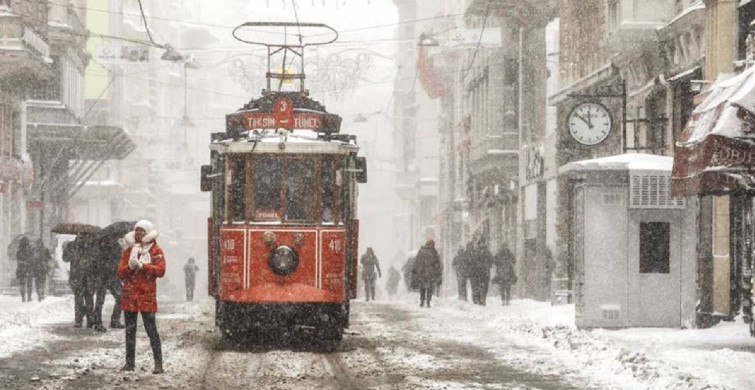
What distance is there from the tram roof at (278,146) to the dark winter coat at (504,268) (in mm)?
18102

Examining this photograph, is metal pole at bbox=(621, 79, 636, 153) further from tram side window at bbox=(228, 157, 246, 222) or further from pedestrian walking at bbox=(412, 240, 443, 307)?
tram side window at bbox=(228, 157, 246, 222)

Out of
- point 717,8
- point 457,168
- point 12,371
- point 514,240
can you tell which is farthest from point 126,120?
point 12,371

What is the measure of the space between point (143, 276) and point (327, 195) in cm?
454

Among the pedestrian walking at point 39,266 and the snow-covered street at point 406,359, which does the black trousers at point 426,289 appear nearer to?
the pedestrian walking at point 39,266

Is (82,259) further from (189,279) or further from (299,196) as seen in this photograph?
(189,279)

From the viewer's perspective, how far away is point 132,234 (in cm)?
1627

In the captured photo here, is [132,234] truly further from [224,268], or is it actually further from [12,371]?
[224,268]

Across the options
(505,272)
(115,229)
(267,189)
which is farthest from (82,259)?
(505,272)

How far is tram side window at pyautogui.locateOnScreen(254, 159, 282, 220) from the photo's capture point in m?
20.1

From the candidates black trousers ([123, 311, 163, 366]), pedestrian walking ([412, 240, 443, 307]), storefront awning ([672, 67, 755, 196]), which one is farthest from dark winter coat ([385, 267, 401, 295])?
black trousers ([123, 311, 163, 366])

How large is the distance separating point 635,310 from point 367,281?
2381 centimetres

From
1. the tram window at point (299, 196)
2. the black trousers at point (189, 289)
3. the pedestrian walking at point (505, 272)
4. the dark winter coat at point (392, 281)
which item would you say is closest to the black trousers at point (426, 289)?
the pedestrian walking at point (505, 272)

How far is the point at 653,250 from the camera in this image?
920 inches

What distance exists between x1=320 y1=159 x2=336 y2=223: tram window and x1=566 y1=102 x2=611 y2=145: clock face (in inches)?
542
